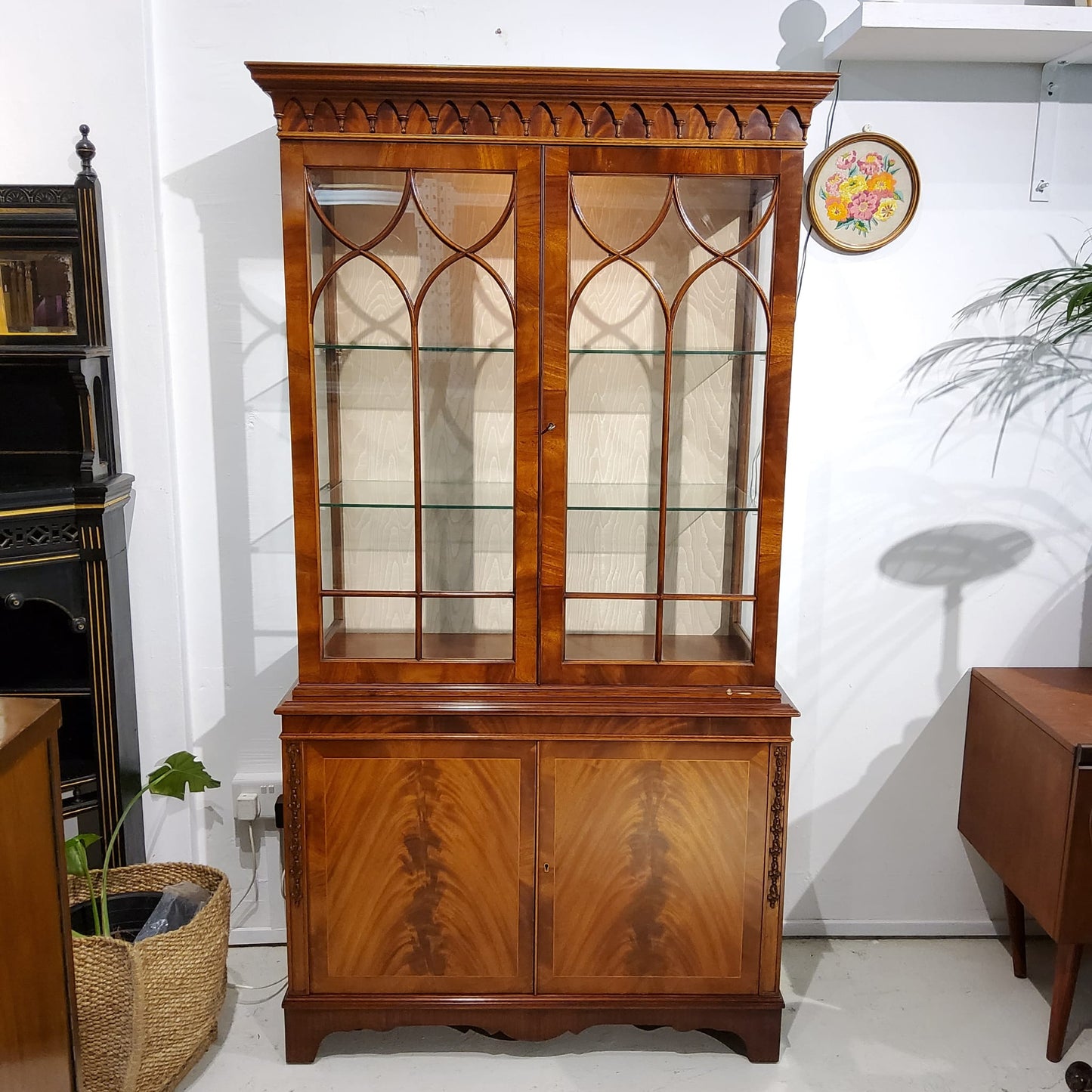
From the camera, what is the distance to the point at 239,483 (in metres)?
2.32

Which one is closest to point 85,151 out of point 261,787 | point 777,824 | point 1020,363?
point 261,787

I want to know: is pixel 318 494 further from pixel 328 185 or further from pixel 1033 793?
pixel 1033 793

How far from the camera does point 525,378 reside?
1.93 meters

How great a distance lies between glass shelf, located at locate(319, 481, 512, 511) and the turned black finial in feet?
2.89

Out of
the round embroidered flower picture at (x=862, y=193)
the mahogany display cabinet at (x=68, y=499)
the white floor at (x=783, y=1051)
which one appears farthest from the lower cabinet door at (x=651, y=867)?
the round embroidered flower picture at (x=862, y=193)

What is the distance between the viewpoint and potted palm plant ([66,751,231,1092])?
1.84 metres

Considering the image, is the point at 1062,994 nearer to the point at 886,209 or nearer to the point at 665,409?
the point at 665,409

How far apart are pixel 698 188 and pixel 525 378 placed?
0.50 m

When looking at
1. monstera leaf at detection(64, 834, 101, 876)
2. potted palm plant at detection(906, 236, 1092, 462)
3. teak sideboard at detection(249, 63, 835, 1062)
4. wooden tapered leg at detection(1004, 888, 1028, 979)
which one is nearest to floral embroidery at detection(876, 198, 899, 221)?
potted palm plant at detection(906, 236, 1092, 462)

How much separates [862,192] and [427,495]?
48.7 inches

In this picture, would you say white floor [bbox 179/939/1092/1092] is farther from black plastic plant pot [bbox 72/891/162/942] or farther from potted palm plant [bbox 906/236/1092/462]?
potted palm plant [bbox 906/236/1092/462]

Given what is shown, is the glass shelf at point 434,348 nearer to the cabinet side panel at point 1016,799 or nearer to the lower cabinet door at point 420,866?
the lower cabinet door at point 420,866

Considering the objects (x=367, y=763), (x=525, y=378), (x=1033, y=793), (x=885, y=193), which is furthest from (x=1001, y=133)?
(x=367, y=763)

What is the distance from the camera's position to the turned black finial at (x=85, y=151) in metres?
2.07
